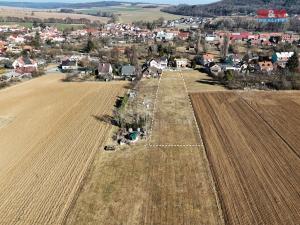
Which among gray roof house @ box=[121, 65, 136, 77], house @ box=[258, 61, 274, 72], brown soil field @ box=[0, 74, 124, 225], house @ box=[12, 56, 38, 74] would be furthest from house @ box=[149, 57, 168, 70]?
house @ box=[12, 56, 38, 74]

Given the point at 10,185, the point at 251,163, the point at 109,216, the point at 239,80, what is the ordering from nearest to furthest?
the point at 109,216
the point at 10,185
the point at 251,163
the point at 239,80

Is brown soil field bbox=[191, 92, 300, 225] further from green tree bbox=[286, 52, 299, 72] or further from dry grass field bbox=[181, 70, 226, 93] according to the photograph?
green tree bbox=[286, 52, 299, 72]

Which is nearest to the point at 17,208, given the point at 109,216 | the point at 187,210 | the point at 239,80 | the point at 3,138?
the point at 109,216

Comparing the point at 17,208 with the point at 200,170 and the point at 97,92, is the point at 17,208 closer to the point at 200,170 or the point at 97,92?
the point at 200,170

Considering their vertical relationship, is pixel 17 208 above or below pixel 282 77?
below

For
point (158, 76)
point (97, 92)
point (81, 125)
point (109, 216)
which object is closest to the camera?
point (109, 216)
